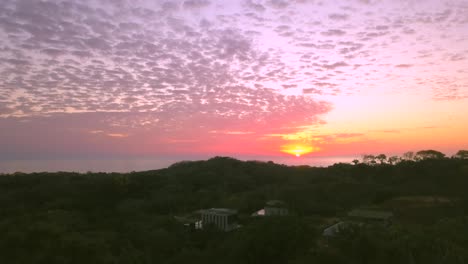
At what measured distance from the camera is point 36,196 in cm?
2873

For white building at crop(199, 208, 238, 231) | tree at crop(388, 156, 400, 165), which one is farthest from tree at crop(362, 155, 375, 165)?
white building at crop(199, 208, 238, 231)

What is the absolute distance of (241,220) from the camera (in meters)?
20.3

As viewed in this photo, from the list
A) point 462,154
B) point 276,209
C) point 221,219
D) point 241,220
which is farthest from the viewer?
point 462,154

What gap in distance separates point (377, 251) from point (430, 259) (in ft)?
3.89

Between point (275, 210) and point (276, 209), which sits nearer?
point (275, 210)

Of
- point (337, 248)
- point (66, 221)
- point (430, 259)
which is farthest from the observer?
point (66, 221)

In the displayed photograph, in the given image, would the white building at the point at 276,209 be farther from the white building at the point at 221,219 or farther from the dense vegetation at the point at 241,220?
the white building at the point at 221,219

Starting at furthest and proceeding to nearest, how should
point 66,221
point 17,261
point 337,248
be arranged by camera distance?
point 66,221, point 17,261, point 337,248

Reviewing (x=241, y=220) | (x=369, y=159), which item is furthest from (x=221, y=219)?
(x=369, y=159)

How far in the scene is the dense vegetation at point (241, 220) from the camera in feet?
35.6

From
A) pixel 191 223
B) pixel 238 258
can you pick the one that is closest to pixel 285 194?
pixel 191 223

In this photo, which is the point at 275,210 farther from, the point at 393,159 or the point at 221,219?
the point at 393,159

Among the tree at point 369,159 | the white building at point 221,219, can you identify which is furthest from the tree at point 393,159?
the white building at point 221,219

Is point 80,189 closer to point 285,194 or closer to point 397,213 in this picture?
point 285,194
